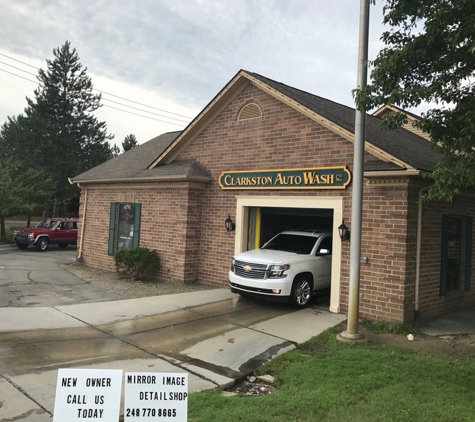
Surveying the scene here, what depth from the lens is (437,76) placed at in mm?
6363

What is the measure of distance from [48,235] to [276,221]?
592 inches

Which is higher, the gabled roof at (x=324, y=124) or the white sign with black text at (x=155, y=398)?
the gabled roof at (x=324, y=124)

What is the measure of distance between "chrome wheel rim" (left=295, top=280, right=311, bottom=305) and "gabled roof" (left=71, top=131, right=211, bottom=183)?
4476mm

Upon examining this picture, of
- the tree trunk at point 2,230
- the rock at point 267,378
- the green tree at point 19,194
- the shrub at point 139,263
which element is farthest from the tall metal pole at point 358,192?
the tree trunk at point 2,230

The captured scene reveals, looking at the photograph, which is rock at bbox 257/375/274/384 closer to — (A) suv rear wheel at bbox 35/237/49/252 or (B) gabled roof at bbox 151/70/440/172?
(B) gabled roof at bbox 151/70/440/172

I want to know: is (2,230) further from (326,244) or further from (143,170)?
(326,244)

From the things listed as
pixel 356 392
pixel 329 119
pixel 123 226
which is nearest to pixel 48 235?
pixel 123 226

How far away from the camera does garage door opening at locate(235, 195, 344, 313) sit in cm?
959

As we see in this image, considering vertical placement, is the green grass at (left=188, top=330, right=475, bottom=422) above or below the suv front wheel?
below

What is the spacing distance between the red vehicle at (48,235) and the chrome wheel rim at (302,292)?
17761mm

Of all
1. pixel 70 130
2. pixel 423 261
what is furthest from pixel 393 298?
pixel 70 130

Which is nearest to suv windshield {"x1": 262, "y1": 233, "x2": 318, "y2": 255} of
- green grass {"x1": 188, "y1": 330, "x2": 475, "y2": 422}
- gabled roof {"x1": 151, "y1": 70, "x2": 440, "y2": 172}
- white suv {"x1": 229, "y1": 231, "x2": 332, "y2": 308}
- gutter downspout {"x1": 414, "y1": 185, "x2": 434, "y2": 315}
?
white suv {"x1": 229, "y1": 231, "x2": 332, "y2": 308}

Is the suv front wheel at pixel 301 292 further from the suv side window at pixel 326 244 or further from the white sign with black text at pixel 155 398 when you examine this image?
the white sign with black text at pixel 155 398

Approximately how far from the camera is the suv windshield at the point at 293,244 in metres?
10.6
